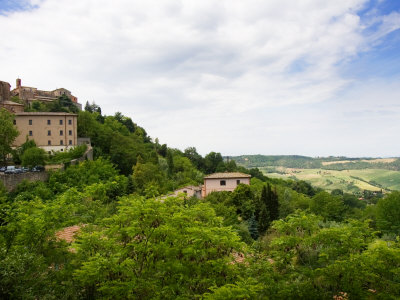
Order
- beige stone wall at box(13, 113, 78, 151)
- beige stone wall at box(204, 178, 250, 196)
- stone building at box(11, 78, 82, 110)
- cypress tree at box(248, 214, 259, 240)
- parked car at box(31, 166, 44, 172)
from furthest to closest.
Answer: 1. stone building at box(11, 78, 82, 110)
2. beige stone wall at box(204, 178, 250, 196)
3. beige stone wall at box(13, 113, 78, 151)
4. parked car at box(31, 166, 44, 172)
5. cypress tree at box(248, 214, 259, 240)

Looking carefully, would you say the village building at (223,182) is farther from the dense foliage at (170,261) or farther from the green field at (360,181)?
the green field at (360,181)

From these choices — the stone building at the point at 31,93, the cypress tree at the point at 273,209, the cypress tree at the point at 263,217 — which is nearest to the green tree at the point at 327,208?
the cypress tree at the point at 273,209

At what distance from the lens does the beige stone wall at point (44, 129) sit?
43125 millimetres

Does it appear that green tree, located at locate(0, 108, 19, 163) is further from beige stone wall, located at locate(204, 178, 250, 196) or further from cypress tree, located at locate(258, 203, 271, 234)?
cypress tree, located at locate(258, 203, 271, 234)

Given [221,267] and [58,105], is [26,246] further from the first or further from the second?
[58,105]

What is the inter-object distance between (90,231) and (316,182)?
16819 centimetres

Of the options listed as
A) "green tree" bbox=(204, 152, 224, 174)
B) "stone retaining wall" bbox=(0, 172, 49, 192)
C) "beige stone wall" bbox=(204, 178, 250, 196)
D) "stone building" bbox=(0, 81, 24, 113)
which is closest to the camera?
"stone retaining wall" bbox=(0, 172, 49, 192)

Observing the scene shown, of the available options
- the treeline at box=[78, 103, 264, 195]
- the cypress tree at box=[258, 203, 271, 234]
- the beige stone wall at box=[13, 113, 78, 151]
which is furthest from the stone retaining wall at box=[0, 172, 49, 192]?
the cypress tree at box=[258, 203, 271, 234]

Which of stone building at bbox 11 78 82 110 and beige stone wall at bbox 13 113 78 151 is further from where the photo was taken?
stone building at bbox 11 78 82 110

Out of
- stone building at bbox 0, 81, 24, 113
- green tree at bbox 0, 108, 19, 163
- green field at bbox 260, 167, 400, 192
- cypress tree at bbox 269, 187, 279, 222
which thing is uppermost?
stone building at bbox 0, 81, 24, 113

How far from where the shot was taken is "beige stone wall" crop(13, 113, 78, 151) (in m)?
43.1

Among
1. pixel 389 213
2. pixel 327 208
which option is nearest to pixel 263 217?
pixel 327 208

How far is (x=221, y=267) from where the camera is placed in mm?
9391

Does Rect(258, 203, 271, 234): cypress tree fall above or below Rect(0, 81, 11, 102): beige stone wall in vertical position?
below
